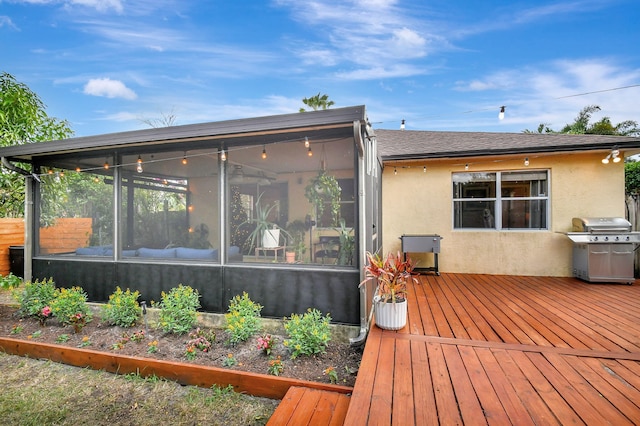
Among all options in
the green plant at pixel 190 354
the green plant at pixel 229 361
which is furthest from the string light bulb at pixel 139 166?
the green plant at pixel 229 361

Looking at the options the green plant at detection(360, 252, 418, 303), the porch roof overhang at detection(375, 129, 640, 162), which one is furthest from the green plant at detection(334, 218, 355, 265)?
the porch roof overhang at detection(375, 129, 640, 162)

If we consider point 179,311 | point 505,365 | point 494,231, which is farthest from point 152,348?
point 494,231

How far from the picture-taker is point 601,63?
28.7 ft

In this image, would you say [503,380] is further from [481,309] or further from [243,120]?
[243,120]

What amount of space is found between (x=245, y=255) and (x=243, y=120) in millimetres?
1729

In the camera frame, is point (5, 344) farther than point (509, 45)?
No

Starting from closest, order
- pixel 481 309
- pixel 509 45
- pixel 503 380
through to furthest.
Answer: pixel 503 380 → pixel 481 309 → pixel 509 45

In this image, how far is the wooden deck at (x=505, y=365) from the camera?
5.63 ft

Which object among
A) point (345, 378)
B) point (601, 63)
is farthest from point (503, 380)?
point (601, 63)

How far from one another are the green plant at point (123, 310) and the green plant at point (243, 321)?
1.40 metres

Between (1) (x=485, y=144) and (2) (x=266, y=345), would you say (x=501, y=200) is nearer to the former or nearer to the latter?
(1) (x=485, y=144)

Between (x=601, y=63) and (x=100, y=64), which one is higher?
(x=100, y=64)

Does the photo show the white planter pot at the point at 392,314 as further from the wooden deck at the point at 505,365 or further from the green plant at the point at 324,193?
the green plant at the point at 324,193

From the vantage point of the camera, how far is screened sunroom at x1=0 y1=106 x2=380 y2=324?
3.48 metres
